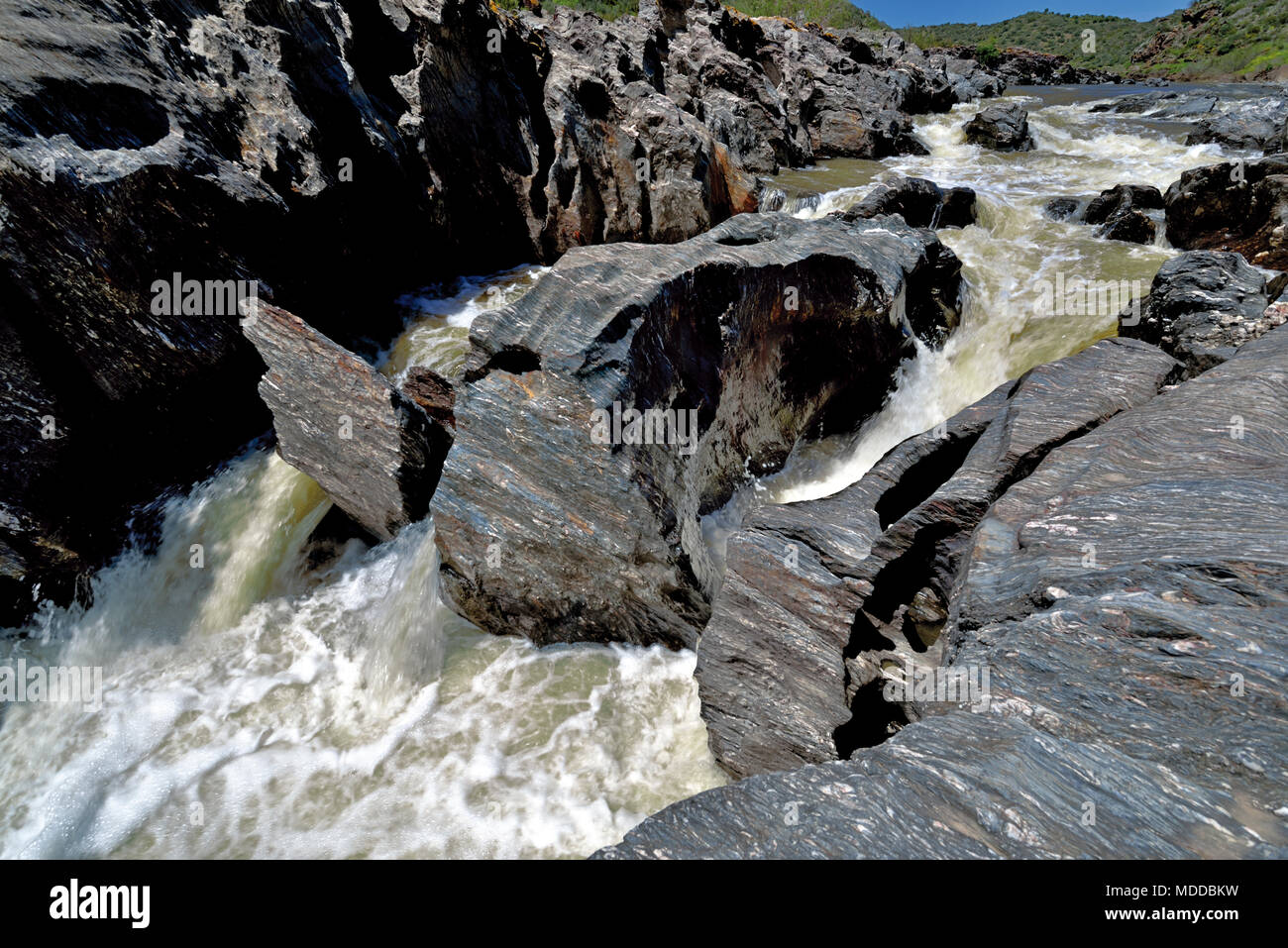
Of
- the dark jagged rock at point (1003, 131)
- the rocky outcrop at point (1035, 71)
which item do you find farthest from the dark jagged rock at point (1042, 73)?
the dark jagged rock at point (1003, 131)

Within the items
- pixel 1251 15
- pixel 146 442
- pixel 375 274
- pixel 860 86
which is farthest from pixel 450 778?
pixel 1251 15

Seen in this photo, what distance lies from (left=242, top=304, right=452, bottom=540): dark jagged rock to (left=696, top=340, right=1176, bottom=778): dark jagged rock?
478 centimetres

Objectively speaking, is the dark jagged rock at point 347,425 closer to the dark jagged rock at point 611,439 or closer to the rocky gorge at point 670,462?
the rocky gorge at point 670,462

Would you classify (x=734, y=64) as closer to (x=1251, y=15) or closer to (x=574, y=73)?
(x=574, y=73)

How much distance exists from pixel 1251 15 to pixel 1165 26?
22.8 metres

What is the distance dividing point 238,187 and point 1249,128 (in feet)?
95.3

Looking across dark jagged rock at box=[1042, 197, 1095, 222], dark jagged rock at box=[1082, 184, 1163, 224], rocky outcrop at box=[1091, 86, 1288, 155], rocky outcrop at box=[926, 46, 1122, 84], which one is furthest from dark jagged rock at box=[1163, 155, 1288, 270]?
rocky outcrop at box=[926, 46, 1122, 84]

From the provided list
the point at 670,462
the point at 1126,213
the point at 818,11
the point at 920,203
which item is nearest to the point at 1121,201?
the point at 1126,213

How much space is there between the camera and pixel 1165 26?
2901 inches

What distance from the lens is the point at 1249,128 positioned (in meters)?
19.0

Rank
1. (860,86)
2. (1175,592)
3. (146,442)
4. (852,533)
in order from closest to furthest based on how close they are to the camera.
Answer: (1175,592), (852,533), (146,442), (860,86)

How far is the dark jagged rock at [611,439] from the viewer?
6.20 metres

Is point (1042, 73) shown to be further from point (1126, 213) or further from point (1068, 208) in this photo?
point (1126, 213)

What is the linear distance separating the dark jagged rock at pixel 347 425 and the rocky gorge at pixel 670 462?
56mm
